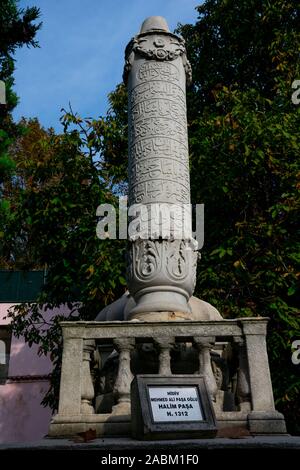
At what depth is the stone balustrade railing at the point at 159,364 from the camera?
4.44 metres

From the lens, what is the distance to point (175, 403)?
3.90 m

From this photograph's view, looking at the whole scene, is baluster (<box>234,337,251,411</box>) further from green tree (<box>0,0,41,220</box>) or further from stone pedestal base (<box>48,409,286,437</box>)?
green tree (<box>0,0,41,220</box>)

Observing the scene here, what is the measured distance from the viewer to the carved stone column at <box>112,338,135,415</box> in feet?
14.8

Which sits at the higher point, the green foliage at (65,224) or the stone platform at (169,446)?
the green foliage at (65,224)

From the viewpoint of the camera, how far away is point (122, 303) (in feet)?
21.9

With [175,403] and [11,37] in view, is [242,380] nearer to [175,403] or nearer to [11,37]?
[175,403]

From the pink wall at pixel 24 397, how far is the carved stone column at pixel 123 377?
11.6 meters

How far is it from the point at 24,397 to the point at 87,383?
39.0 feet

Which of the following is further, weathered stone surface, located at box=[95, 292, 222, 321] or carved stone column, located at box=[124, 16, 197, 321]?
carved stone column, located at box=[124, 16, 197, 321]

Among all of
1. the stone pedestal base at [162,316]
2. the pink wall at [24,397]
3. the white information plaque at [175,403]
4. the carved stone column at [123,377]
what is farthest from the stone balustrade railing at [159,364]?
the pink wall at [24,397]

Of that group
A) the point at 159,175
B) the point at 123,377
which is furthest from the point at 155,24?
the point at 123,377

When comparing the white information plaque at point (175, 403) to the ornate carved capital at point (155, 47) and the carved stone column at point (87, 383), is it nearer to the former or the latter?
A: the carved stone column at point (87, 383)

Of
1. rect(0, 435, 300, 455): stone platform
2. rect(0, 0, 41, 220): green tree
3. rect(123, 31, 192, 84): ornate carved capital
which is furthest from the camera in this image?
rect(0, 0, 41, 220): green tree

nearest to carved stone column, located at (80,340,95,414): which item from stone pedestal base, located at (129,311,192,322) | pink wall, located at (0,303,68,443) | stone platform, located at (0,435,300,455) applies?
stone pedestal base, located at (129,311,192,322)
